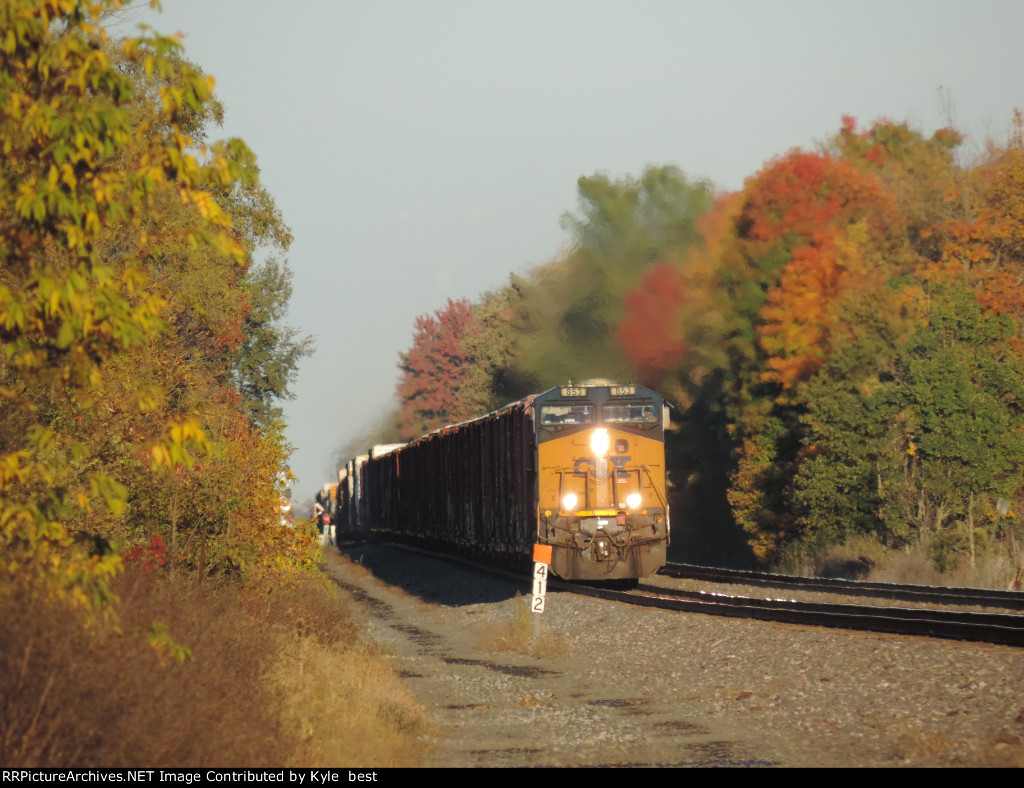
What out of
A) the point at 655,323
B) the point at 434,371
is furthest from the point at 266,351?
the point at 434,371

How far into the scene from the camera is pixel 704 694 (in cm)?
1347

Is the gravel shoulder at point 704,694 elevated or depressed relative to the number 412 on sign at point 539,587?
depressed

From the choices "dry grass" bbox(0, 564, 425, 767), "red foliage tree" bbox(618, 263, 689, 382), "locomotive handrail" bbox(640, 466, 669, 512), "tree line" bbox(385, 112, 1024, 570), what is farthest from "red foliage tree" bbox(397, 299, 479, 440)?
"dry grass" bbox(0, 564, 425, 767)

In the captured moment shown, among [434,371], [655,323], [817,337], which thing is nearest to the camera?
[817,337]

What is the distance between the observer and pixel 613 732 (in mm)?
11273

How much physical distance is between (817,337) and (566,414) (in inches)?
936

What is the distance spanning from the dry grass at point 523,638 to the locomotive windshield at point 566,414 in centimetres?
497

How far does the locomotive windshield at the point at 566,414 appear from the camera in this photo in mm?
23969

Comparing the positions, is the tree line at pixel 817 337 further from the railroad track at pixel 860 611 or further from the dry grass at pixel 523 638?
the dry grass at pixel 523 638

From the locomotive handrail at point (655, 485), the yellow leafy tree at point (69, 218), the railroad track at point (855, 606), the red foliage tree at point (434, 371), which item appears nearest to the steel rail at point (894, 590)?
the railroad track at point (855, 606)

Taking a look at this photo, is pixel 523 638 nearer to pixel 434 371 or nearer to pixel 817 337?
pixel 817 337

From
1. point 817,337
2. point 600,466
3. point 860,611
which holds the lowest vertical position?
point 860,611

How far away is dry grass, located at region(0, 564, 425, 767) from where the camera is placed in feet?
21.6
